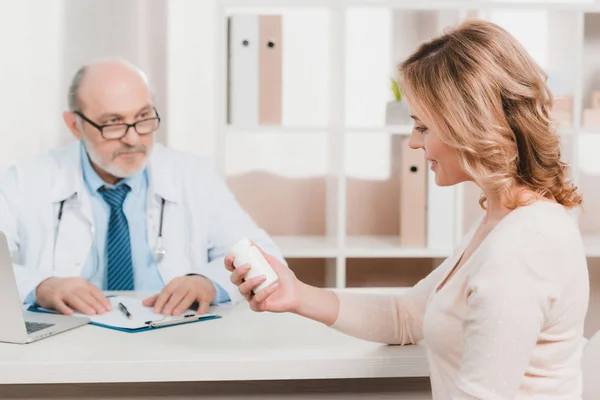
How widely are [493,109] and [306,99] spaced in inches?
96.5

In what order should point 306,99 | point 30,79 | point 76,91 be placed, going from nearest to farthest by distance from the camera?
point 76,91, point 30,79, point 306,99

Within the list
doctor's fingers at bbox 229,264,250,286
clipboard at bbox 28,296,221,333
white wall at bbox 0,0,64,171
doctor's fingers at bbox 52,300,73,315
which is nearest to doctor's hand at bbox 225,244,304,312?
doctor's fingers at bbox 229,264,250,286

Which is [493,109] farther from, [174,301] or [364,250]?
[364,250]

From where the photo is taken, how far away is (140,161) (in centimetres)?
251

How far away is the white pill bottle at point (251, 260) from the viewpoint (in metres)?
1.34

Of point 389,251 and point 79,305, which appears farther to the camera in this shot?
point 389,251

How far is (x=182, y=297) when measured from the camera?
1786 mm

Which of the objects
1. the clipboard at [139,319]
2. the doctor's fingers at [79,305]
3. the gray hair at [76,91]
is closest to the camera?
the clipboard at [139,319]

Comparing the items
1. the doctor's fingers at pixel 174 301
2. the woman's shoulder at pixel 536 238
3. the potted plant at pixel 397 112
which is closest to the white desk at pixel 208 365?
the doctor's fingers at pixel 174 301

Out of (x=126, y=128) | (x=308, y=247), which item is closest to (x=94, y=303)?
(x=126, y=128)

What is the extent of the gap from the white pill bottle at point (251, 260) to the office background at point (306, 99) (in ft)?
5.97

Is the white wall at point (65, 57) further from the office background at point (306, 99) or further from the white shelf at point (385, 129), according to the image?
the white shelf at point (385, 129)

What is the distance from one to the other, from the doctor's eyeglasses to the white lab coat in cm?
13

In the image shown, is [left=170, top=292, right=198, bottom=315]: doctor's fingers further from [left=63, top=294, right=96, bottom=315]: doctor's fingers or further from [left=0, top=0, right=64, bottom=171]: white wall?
[left=0, top=0, right=64, bottom=171]: white wall
